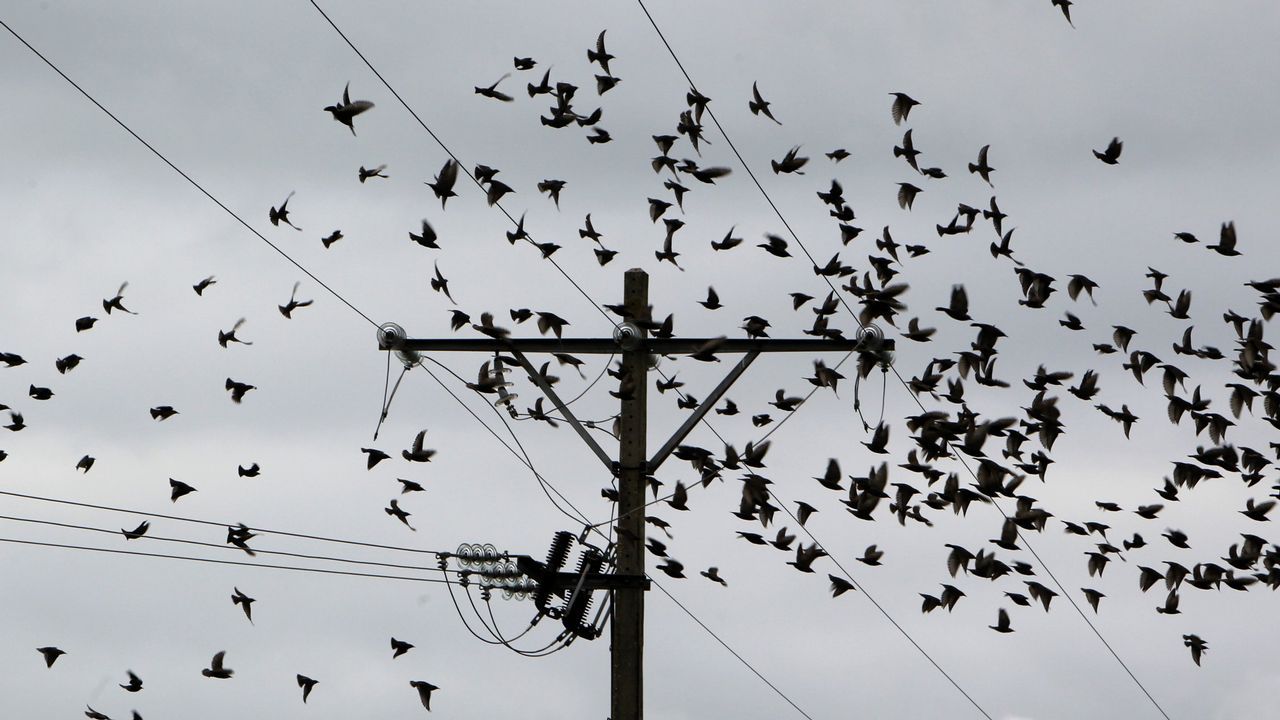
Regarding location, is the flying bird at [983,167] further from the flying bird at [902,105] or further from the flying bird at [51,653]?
the flying bird at [51,653]

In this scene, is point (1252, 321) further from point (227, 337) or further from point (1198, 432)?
point (227, 337)

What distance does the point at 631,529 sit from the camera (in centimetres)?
1247

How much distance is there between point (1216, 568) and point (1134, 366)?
1868 mm

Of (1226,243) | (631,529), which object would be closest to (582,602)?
(631,529)

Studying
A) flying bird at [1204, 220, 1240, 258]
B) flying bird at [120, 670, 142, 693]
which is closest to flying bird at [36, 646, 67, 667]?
flying bird at [120, 670, 142, 693]

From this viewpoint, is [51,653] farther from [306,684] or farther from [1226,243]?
[1226,243]

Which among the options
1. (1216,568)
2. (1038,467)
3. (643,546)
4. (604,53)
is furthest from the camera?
(1038,467)

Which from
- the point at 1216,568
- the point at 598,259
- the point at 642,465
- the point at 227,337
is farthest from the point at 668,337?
the point at 1216,568

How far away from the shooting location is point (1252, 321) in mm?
15602

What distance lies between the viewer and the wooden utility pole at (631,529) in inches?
478

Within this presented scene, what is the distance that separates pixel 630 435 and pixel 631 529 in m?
0.68

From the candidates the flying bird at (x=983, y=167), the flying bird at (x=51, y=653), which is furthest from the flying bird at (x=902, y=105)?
the flying bird at (x=51, y=653)

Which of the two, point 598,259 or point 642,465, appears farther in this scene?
point 598,259

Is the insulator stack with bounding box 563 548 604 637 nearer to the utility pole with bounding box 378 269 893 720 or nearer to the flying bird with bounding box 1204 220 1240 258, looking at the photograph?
the utility pole with bounding box 378 269 893 720
